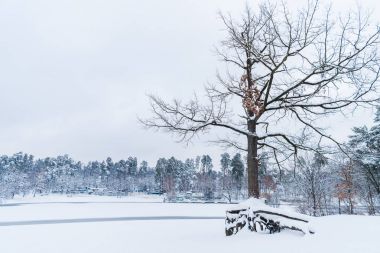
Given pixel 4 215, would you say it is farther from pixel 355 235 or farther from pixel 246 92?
pixel 355 235

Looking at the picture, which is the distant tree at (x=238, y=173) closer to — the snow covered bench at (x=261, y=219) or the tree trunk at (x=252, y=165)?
the tree trunk at (x=252, y=165)

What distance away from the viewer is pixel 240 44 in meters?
11.9

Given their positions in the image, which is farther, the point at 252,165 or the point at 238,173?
the point at 238,173

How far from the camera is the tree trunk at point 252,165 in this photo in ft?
36.0

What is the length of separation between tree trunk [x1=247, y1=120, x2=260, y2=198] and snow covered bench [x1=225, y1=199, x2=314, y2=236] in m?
1.03

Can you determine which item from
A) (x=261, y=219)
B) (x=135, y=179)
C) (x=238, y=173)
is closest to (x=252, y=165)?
(x=261, y=219)

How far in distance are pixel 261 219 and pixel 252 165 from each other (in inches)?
99.0

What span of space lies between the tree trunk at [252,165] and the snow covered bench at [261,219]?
1.03 metres

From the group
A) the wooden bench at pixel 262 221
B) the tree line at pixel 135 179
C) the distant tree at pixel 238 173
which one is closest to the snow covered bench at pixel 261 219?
the wooden bench at pixel 262 221

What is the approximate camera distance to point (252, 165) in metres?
11.2

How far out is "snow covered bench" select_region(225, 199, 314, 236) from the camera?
8.56 metres

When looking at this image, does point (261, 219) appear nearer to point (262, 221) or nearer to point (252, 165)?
point (262, 221)

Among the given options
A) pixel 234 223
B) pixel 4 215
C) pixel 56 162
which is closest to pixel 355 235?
pixel 234 223

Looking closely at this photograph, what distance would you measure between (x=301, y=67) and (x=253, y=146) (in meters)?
3.38
